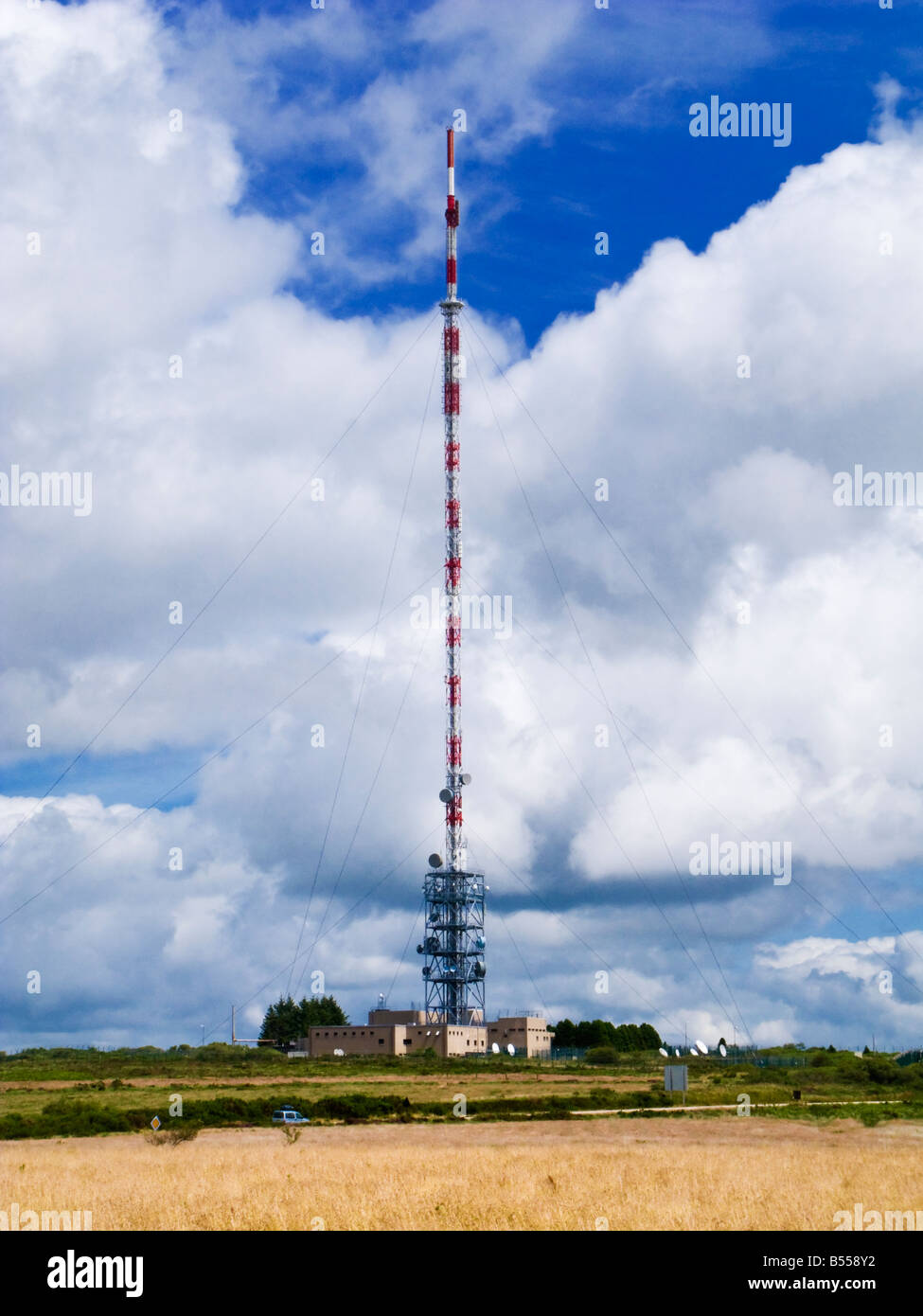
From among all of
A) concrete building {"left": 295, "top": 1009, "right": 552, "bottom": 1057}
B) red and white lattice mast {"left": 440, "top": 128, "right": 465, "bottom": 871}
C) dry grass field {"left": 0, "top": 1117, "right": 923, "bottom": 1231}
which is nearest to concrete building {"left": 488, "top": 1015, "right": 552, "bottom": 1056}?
concrete building {"left": 295, "top": 1009, "right": 552, "bottom": 1057}

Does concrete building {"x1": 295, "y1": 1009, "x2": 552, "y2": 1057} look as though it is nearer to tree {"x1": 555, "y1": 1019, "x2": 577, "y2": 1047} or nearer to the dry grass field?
tree {"x1": 555, "y1": 1019, "x2": 577, "y2": 1047}

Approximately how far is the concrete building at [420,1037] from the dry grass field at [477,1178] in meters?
67.1

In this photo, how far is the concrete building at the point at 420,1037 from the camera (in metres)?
120

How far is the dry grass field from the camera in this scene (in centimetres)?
2477

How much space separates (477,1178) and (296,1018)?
509 feet

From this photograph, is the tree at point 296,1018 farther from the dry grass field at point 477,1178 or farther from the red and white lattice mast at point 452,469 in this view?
the dry grass field at point 477,1178

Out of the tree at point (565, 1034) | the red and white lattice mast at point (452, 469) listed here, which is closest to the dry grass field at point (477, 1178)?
the red and white lattice mast at point (452, 469)

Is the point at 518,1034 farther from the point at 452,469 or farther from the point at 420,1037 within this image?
the point at 452,469

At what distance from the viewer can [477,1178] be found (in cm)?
3253

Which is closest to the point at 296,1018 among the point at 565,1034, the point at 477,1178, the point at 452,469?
the point at 565,1034

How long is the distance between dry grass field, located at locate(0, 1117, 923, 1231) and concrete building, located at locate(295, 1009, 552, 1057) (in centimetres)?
6713
